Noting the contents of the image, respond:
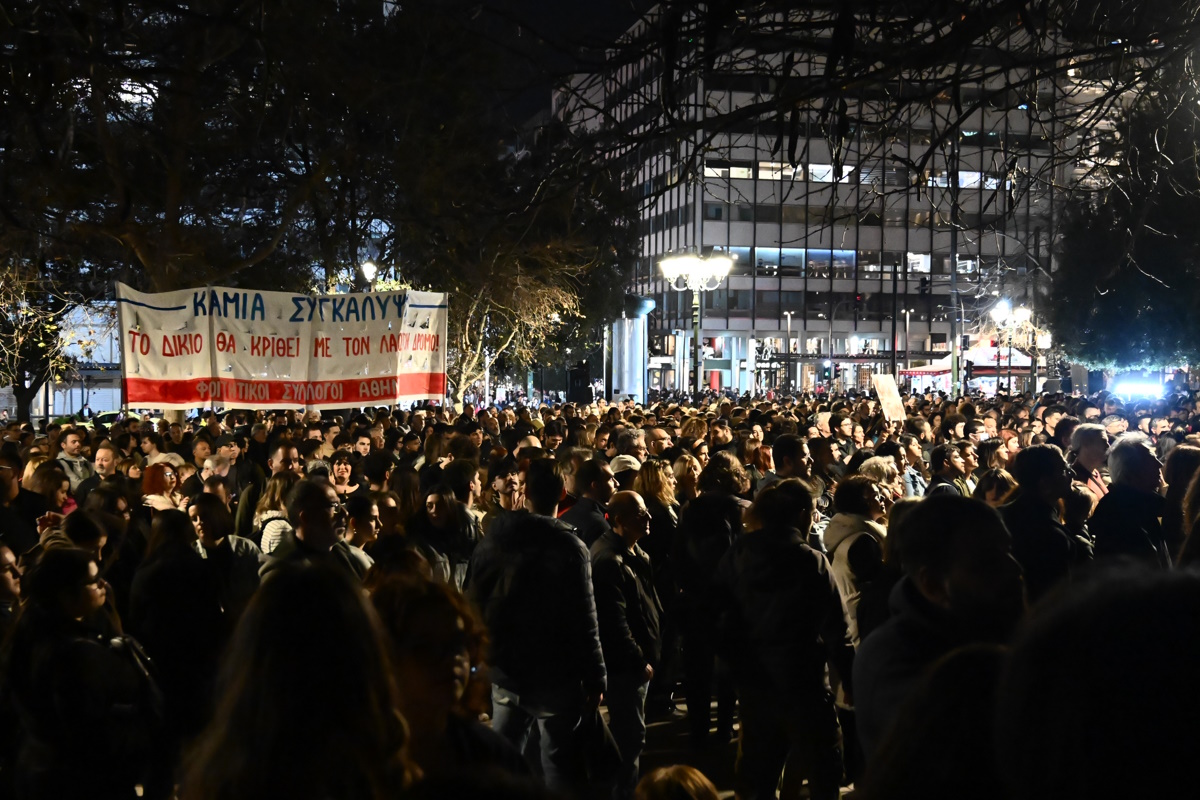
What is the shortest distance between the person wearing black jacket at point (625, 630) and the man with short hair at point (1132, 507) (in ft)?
8.10

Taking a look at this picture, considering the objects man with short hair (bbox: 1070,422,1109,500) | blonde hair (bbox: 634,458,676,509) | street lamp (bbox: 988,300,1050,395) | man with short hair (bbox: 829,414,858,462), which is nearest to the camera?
blonde hair (bbox: 634,458,676,509)

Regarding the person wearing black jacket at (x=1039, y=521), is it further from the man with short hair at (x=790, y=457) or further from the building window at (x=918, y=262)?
the building window at (x=918, y=262)

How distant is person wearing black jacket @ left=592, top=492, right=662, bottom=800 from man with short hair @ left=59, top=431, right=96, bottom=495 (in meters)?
6.85

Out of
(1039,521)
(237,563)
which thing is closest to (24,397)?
(237,563)

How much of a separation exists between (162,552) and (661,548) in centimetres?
362

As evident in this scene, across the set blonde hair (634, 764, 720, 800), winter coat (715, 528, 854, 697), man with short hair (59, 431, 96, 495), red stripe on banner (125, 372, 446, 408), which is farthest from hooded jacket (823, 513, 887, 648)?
man with short hair (59, 431, 96, 495)

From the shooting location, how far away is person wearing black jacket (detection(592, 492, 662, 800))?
19.4 feet

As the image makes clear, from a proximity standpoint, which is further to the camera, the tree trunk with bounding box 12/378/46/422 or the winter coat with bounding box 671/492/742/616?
the tree trunk with bounding box 12/378/46/422

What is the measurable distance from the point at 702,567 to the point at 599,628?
1.22m

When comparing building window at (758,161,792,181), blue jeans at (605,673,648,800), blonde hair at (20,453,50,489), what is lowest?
blue jeans at (605,673,648,800)

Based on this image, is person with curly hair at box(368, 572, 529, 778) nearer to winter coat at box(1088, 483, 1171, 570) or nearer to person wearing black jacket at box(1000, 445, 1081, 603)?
person wearing black jacket at box(1000, 445, 1081, 603)

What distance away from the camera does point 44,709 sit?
385 centimetres

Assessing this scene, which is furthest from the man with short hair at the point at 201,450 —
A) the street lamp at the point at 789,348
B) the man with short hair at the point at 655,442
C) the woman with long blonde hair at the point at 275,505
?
the street lamp at the point at 789,348

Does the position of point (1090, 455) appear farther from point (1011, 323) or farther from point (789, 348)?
point (789, 348)
